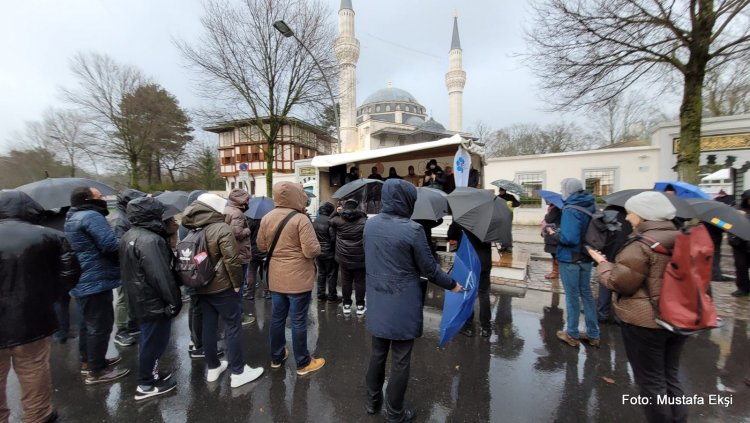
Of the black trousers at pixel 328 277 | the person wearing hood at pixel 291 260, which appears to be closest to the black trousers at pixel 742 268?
the black trousers at pixel 328 277

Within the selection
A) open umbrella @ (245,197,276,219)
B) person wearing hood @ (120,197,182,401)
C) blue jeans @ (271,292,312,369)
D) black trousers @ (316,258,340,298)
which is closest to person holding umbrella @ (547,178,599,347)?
blue jeans @ (271,292,312,369)

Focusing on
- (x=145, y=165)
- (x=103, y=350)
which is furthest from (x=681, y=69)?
(x=145, y=165)

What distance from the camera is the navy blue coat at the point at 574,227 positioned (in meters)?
3.78

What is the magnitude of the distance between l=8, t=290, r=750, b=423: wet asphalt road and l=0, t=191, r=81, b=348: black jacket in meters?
1.02

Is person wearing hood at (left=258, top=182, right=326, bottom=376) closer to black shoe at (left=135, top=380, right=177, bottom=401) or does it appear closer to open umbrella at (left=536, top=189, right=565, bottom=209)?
black shoe at (left=135, top=380, right=177, bottom=401)

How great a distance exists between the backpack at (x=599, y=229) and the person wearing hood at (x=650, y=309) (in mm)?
1424

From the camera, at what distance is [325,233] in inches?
212

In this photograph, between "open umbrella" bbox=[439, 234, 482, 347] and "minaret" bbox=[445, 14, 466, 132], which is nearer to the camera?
"open umbrella" bbox=[439, 234, 482, 347]

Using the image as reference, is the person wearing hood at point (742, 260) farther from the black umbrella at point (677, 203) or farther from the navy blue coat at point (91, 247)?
the navy blue coat at point (91, 247)

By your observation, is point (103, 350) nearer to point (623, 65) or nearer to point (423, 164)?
point (423, 164)

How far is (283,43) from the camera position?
41.4ft

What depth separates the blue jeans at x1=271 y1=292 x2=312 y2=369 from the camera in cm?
333

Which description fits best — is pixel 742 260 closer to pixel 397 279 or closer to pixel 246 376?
pixel 397 279

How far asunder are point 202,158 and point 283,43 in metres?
28.9
